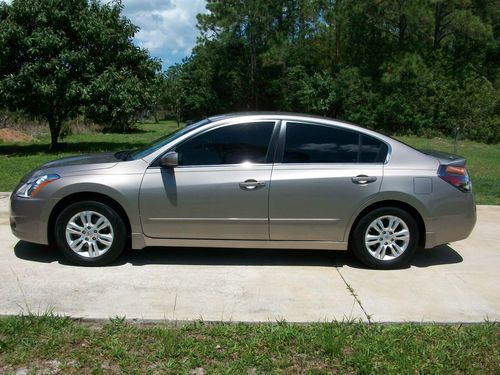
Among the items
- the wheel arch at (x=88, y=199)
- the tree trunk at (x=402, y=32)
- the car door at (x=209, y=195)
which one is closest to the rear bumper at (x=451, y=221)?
the car door at (x=209, y=195)

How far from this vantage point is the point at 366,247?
5.46m

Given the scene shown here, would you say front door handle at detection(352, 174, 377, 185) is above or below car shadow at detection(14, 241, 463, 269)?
above

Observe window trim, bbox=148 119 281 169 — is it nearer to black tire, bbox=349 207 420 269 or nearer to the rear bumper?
black tire, bbox=349 207 420 269

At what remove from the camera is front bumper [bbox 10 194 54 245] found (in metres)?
5.34

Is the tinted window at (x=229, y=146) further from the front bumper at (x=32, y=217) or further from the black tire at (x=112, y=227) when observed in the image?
the front bumper at (x=32, y=217)

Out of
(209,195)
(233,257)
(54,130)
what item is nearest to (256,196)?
(209,195)

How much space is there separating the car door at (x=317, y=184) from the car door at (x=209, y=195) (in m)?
0.16

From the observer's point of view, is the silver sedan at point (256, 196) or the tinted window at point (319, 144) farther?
the tinted window at point (319, 144)

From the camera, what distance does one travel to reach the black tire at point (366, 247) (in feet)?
17.8

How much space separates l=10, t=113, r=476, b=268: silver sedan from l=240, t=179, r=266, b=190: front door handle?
10mm

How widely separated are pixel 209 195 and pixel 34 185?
185 cm

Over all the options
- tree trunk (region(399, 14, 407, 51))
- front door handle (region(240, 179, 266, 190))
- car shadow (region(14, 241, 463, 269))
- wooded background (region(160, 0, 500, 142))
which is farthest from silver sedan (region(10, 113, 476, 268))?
tree trunk (region(399, 14, 407, 51))

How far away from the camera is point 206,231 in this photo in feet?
17.6

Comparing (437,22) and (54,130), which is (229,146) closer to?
(54,130)
